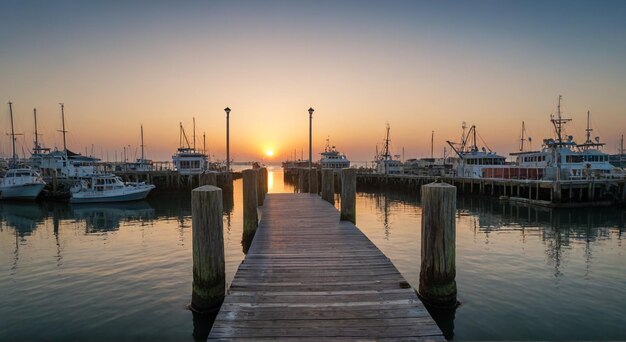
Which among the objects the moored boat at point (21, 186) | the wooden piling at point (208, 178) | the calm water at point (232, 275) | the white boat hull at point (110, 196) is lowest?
the calm water at point (232, 275)

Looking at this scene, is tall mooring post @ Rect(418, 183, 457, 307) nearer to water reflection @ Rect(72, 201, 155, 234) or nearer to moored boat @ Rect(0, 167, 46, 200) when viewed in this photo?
water reflection @ Rect(72, 201, 155, 234)

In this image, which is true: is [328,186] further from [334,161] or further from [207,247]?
[334,161]

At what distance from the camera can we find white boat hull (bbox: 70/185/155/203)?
112 feet

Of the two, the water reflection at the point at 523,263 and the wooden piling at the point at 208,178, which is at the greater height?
the wooden piling at the point at 208,178

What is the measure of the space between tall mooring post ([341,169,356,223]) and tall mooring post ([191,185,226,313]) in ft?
18.3

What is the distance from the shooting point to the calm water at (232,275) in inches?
303

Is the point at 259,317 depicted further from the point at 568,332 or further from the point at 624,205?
the point at 624,205

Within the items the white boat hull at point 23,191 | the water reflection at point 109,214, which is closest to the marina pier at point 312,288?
the water reflection at point 109,214

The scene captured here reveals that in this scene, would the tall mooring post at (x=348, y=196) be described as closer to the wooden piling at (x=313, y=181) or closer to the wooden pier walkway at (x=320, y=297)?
the wooden pier walkway at (x=320, y=297)

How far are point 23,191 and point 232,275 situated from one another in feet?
117

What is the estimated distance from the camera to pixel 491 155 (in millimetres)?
45438

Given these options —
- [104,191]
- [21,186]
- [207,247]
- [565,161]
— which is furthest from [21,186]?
[565,161]

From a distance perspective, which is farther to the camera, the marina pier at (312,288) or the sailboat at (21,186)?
the sailboat at (21,186)

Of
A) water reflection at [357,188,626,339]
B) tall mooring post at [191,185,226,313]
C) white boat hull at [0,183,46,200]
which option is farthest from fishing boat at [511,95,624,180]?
white boat hull at [0,183,46,200]
